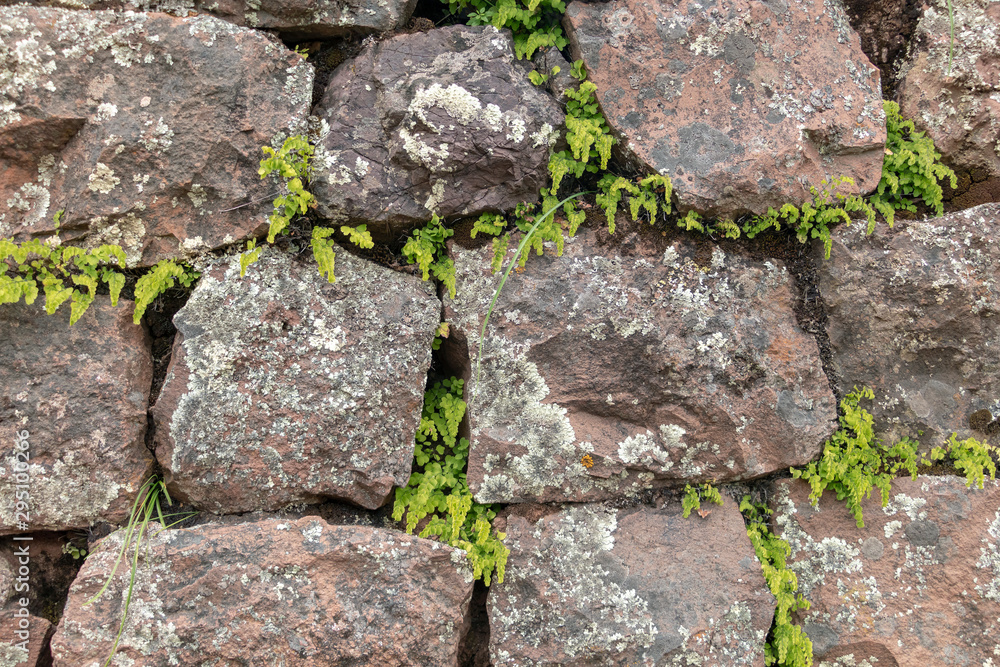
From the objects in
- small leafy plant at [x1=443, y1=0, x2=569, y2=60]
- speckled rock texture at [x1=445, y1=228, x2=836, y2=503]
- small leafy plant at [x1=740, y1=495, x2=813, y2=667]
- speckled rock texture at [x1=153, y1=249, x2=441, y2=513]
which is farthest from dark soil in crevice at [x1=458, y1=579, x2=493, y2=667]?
small leafy plant at [x1=443, y1=0, x2=569, y2=60]

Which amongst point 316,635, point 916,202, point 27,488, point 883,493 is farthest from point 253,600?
point 916,202

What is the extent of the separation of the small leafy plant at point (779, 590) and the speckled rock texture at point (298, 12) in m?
2.79

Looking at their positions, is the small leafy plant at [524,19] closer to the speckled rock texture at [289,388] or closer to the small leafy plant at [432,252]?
the small leafy plant at [432,252]

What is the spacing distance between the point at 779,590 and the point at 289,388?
2.33 meters

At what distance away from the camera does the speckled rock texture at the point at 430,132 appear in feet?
8.96

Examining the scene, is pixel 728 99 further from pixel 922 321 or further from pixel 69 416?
pixel 69 416

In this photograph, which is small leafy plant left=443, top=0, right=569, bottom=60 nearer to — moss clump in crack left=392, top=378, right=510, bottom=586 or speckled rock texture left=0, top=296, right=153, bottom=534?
moss clump in crack left=392, top=378, right=510, bottom=586

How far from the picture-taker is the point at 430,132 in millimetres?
2721

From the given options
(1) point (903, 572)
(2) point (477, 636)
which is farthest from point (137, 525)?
(1) point (903, 572)

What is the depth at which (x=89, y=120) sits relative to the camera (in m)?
2.56

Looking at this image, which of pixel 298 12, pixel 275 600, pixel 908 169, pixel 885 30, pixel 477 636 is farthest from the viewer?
pixel 885 30

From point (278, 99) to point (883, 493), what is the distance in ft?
10.5

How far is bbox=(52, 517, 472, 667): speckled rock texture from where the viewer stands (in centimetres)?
249

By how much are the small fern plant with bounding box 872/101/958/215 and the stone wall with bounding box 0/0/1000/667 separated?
0.24 feet
